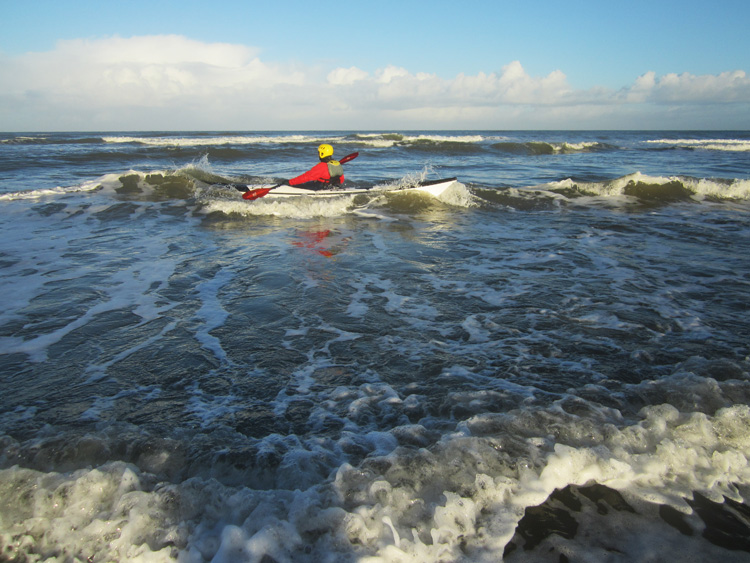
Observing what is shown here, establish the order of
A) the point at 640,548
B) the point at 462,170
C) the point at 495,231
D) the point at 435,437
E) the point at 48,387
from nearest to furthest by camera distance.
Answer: the point at 640,548 < the point at 435,437 < the point at 48,387 < the point at 495,231 < the point at 462,170

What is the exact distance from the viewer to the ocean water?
6.84ft

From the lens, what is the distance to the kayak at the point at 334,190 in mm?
11141

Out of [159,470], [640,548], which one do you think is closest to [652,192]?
[640,548]

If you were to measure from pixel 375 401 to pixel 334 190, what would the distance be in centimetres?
885

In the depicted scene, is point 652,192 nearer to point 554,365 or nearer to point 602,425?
point 554,365

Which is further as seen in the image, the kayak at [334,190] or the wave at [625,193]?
the wave at [625,193]

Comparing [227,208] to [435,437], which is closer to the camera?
[435,437]

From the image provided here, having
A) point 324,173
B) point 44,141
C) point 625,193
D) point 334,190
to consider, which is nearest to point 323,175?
point 324,173

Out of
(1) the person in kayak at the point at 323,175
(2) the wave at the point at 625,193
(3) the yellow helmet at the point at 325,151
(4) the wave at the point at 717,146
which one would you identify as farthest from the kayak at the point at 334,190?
(4) the wave at the point at 717,146

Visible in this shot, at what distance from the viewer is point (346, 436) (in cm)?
281

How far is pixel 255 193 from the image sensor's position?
36.8 feet

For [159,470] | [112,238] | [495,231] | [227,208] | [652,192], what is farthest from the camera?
[652,192]

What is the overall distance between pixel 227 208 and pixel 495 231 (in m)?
6.56

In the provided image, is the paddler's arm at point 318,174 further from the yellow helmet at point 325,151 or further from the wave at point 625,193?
the wave at point 625,193
